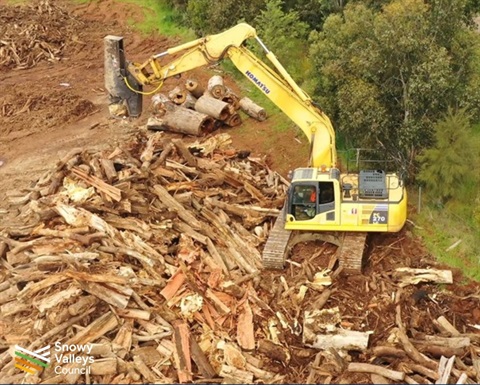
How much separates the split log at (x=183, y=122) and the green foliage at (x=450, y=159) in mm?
8051

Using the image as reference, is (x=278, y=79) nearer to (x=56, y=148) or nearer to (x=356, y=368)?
(x=356, y=368)

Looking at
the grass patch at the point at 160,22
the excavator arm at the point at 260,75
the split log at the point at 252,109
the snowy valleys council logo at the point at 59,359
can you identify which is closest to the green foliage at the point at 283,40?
the split log at the point at 252,109

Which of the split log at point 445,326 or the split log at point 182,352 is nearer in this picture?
the split log at point 182,352

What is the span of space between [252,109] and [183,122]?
119 inches

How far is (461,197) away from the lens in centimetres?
1723

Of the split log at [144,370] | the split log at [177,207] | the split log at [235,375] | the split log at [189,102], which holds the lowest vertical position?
the split log at [235,375]

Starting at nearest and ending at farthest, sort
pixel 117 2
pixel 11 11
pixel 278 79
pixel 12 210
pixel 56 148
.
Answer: pixel 278 79 → pixel 12 210 → pixel 56 148 → pixel 11 11 → pixel 117 2

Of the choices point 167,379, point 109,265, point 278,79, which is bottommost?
point 167,379

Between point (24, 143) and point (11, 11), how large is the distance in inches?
644

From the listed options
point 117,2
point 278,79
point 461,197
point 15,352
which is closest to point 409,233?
point 461,197

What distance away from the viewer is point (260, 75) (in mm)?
16203

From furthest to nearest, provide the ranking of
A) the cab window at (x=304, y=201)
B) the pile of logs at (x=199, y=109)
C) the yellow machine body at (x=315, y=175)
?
the pile of logs at (x=199, y=109) → the cab window at (x=304, y=201) → the yellow machine body at (x=315, y=175)

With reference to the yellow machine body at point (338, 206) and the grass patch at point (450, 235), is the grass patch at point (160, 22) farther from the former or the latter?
Result: the yellow machine body at point (338, 206)

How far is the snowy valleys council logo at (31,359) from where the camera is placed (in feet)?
38.9
